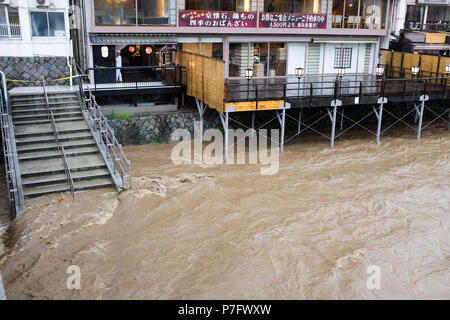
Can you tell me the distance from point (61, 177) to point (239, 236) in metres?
6.29

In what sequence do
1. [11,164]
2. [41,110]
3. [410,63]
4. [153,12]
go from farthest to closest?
[410,63], [153,12], [41,110], [11,164]

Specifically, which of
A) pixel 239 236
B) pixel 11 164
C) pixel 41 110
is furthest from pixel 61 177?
pixel 239 236

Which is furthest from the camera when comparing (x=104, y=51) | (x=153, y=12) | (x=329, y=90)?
(x=153, y=12)

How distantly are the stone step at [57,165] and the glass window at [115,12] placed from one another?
878 centimetres

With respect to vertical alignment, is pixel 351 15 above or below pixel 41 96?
above

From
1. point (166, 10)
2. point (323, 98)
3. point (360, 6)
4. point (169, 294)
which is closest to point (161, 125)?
point (166, 10)

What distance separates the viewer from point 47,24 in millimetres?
21109

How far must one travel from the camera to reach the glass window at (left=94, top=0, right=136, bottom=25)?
2211cm

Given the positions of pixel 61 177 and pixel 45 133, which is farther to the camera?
pixel 45 133

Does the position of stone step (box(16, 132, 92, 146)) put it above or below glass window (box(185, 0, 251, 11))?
below

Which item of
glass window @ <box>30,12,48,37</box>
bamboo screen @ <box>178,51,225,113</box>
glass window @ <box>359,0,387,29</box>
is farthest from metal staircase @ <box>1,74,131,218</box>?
glass window @ <box>359,0,387,29</box>

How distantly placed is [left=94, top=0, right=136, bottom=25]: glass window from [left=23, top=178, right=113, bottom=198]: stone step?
32.8ft

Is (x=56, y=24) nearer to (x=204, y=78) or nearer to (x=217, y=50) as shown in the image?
(x=204, y=78)

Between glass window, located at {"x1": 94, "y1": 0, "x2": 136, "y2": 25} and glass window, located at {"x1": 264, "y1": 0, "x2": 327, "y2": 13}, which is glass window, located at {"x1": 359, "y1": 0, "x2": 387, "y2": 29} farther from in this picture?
glass window, located at {"x1": 94, "y1": 0, "x2": 136, "y2": 25}
